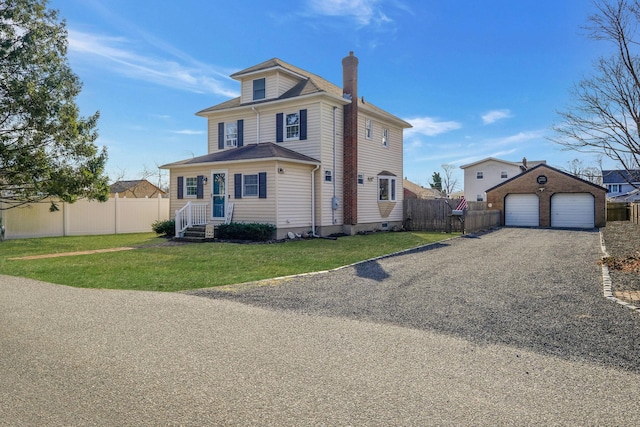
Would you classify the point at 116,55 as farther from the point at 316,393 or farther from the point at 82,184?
the point at 316,393

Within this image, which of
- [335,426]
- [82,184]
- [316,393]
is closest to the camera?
[335,426]

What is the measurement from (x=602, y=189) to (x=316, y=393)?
30.5 metres

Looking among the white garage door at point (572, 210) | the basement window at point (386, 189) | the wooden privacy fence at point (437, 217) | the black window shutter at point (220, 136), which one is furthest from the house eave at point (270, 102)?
the white garage door at point (572, 210)

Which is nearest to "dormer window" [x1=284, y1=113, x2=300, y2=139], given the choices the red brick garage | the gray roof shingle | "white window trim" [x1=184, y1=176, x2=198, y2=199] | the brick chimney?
the gray roof shingle

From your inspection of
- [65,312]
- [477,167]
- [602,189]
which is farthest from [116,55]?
[477,167]

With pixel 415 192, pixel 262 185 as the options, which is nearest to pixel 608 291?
pixel 262 185

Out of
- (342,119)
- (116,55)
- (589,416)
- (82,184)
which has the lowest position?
(589,416)

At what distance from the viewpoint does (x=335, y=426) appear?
9.66ft

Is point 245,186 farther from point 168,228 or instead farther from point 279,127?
point 168,228

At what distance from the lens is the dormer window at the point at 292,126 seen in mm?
19859

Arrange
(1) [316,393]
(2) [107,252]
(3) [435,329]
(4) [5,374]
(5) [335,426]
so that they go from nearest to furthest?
(5) [335,426]
(1) [316,393]
(4) [5,374]
(3) [435,329]
(2) [107,252]

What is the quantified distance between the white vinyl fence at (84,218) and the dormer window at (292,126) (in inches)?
398

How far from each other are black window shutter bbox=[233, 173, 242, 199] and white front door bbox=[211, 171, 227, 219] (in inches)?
22.2

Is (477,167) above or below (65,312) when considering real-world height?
above
